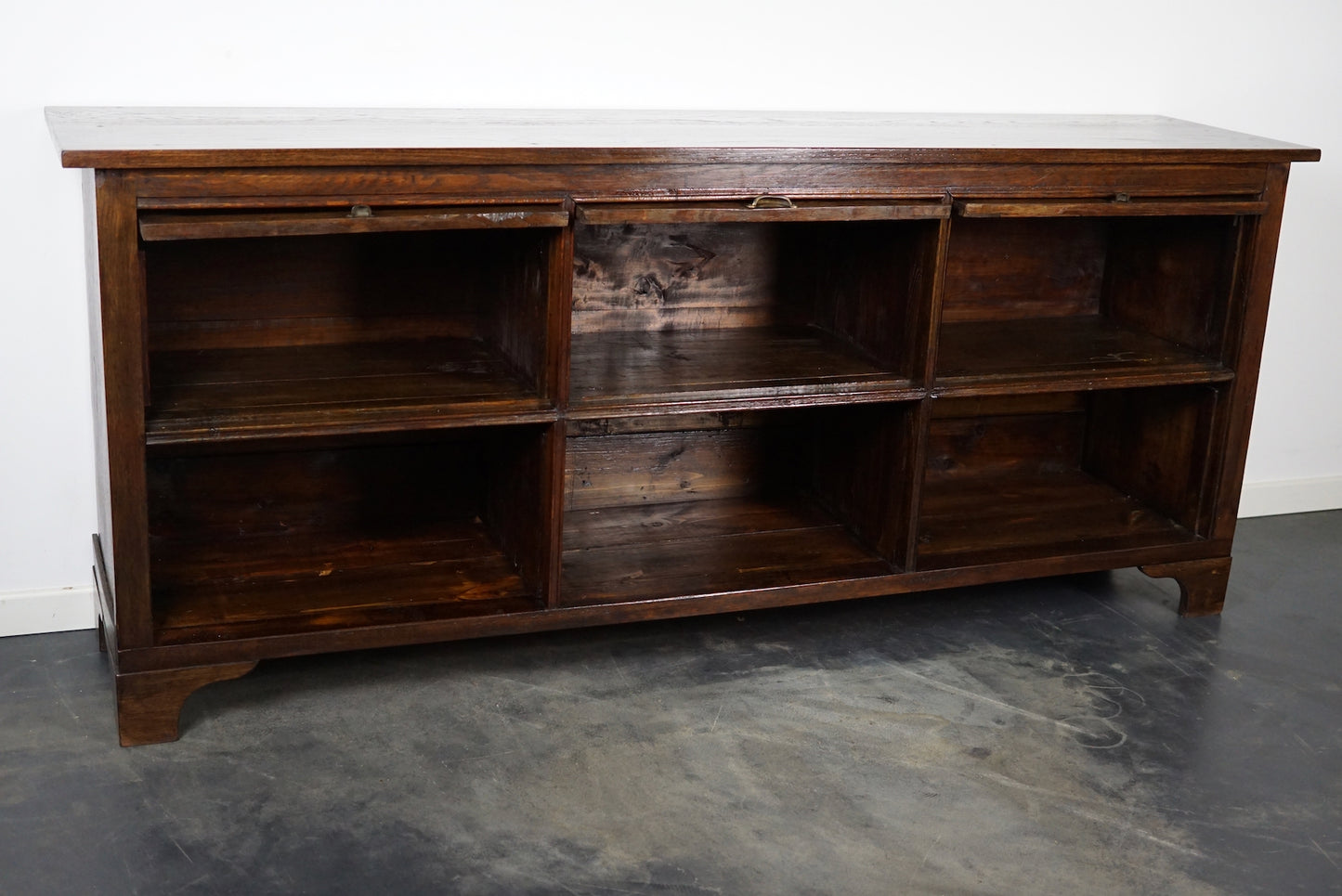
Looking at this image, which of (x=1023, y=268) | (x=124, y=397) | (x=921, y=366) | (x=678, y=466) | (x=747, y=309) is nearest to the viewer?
(x=124, y=397)

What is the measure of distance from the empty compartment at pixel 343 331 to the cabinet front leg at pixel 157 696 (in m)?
0.47

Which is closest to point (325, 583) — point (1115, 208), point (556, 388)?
point (556, 388)

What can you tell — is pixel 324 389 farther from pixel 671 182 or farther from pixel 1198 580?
pixel 1198 580

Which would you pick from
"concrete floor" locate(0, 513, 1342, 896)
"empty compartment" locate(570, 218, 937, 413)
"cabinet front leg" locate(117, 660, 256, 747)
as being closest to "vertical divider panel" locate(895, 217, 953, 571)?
"empty compartment" locate(570, 218, 937, 413)

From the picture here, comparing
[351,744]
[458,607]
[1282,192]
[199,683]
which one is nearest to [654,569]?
[458,607]

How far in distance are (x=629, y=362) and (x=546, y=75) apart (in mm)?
708

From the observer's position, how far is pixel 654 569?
325 centimetres

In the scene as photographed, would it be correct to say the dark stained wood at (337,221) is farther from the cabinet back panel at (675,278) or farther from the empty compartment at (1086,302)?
the empty compartment at (1086,302)

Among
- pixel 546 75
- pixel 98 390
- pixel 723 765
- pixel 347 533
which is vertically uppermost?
pixel 546 75

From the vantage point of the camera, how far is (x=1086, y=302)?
3863 mm

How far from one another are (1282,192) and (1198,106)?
70 cm

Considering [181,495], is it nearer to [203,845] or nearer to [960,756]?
[203,845]

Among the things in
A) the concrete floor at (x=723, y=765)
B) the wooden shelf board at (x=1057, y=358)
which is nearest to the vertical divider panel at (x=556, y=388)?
the concrete floor at (x=723, y=765)

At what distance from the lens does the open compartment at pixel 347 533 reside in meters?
2.92
